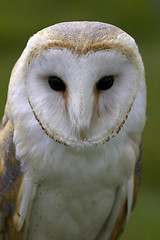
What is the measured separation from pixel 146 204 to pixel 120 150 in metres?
1.64

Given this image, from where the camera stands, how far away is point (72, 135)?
4.01 ft

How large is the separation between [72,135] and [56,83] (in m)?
0.14

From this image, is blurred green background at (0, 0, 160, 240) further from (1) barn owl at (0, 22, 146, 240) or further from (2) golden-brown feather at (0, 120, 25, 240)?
(2) golden-brown feather at (0, 120, 25, 240)

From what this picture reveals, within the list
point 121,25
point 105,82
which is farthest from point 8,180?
point 121,25

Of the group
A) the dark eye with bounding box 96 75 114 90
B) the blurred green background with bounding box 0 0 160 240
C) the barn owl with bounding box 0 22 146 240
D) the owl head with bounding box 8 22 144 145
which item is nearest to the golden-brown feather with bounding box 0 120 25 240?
the barn owl with bounding box 0 22 146 240

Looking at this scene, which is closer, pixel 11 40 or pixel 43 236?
pixel 43 236

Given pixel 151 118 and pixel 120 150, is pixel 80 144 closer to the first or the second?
pixel 120 150

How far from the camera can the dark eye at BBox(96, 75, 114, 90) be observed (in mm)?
1167

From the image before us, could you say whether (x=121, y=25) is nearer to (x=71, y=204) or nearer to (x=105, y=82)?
(x=71, y=204)

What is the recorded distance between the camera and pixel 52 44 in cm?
114

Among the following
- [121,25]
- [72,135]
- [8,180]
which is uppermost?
[72,135]

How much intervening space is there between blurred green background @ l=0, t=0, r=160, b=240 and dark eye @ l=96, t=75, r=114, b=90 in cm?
190

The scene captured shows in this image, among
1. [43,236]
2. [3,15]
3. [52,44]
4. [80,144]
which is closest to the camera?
[52,44]

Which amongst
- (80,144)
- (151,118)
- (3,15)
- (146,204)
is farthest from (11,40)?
(80,144)
